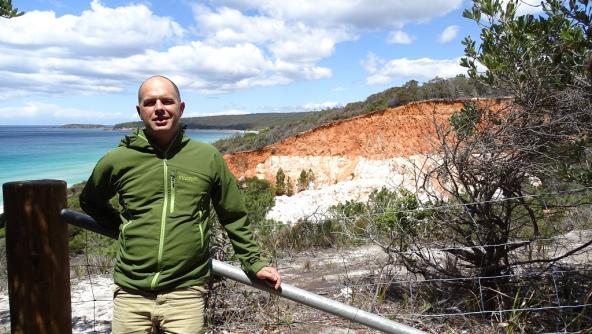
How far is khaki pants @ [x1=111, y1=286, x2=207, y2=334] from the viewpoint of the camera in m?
2.23

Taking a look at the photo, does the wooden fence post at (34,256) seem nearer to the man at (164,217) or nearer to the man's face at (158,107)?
the man at (164,217)

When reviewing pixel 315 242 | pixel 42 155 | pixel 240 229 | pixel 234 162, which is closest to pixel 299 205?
pixel 234 162

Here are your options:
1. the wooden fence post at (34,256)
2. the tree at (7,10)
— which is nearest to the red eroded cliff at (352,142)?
the tree at (7,10)

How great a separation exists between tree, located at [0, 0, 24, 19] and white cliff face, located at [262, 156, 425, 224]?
13094 millimetres

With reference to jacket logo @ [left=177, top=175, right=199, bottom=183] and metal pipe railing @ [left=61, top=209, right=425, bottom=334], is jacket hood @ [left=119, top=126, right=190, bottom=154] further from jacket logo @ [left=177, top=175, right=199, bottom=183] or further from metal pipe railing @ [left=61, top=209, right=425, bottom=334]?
metal pipe railing @ [left=61, top=209, right=425, bottom=334]

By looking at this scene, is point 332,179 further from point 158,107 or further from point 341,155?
point 158,107

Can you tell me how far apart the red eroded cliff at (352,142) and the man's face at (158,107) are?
17.5 meters

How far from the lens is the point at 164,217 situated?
7.32ft

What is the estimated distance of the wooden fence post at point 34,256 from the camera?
7.50ft

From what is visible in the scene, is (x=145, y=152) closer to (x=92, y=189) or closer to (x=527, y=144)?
(x=92, y=189)

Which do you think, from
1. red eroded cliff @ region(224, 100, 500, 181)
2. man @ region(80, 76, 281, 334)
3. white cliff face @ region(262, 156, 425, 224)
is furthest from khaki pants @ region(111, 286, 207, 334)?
red eroded cliff @ region(224, 100, 500, 181)

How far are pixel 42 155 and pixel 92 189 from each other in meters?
70.8

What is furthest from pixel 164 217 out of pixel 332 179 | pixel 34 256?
pixel 332 179

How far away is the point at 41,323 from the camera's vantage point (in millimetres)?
2316
